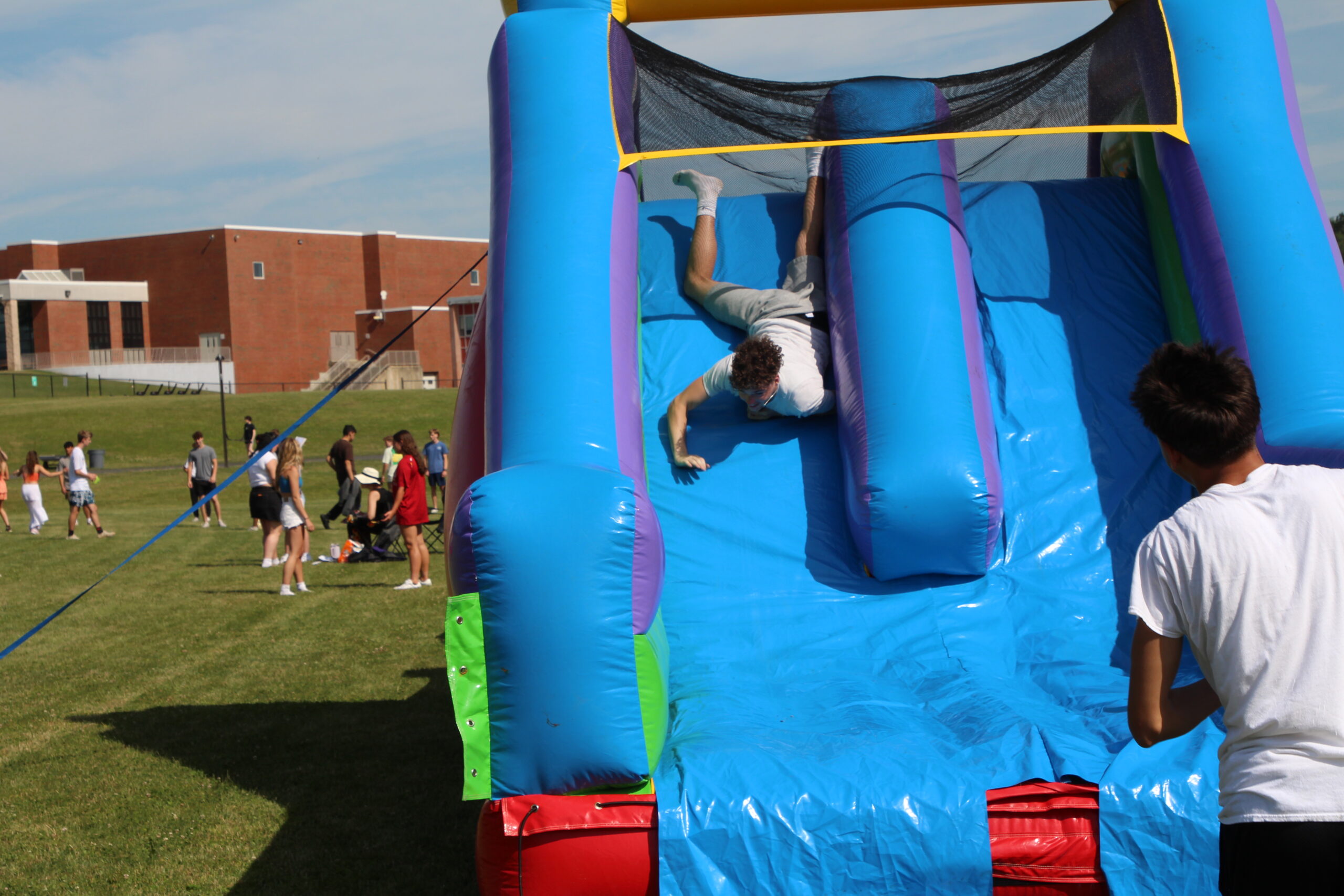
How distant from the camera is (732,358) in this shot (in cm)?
454

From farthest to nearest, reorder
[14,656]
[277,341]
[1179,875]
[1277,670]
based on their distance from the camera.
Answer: [277,341] → [14,656] → [1179,875] → [1277,670]

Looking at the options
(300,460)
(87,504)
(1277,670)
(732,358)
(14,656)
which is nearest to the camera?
(1277,670)

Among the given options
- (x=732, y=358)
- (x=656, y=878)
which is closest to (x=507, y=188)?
(x=732, y=358)

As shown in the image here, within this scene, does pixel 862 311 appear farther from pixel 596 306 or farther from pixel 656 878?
pixel 656 878

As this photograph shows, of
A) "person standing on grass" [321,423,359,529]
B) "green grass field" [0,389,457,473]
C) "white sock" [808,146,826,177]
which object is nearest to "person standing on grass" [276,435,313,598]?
"person standing on grass" [321,423,359,529]

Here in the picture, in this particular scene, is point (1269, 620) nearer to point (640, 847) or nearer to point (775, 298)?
point (640, 847)

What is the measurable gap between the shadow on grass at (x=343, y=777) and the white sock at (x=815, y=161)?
333cm

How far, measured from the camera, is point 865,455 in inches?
169

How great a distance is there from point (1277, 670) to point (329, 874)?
323cm

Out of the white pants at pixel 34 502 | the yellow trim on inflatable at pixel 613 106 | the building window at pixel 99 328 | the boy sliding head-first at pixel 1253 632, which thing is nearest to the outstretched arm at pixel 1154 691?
the boy sliding head-first at pixel 1253 632

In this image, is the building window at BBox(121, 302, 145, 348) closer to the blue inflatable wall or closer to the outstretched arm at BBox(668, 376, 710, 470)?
the outstretched arm at BBox(668, 376, 710, 470)

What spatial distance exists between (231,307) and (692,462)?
148ft

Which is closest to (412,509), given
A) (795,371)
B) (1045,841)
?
(795,371)

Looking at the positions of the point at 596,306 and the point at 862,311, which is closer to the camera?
the point at 596,306
